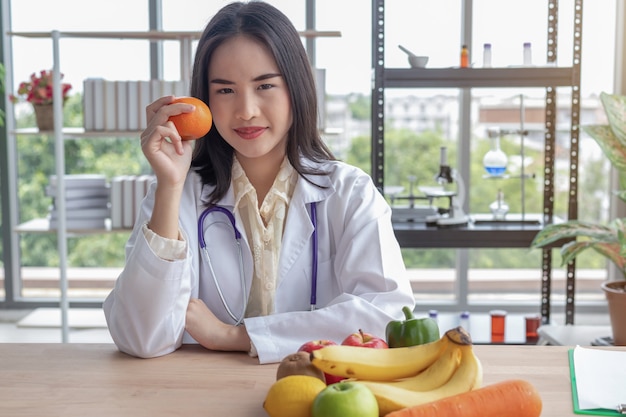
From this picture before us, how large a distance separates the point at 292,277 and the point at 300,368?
67cm

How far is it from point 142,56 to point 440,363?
12.4 feet

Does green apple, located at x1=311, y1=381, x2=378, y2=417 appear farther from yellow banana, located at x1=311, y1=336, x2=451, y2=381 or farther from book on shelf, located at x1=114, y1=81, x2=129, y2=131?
book on shelf, located at x1=114, y1=81, x2=129, y2=131

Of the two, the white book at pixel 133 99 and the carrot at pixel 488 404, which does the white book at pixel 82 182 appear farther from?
the carrot at pixel 488 404

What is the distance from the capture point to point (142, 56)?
14.9 feet

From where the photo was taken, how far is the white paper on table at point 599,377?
3.88ft

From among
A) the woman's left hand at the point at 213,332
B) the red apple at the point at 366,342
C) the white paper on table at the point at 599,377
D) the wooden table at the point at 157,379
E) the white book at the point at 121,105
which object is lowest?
the wooden table at the point at 157,379

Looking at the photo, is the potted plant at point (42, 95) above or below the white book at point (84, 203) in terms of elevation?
above

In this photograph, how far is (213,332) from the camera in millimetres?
1512

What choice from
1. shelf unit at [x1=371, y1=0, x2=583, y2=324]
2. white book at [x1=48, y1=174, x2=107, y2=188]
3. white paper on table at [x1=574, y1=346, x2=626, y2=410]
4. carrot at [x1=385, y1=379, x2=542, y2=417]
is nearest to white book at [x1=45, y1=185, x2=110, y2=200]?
white book at [x1=48, y1=174, x2=107, y2=188]

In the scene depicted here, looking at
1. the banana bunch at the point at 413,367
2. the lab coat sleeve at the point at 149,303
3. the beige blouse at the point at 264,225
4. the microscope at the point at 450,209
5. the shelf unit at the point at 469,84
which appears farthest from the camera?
the microscope at the point at 450,209

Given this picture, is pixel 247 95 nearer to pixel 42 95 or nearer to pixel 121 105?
pixel 121 105

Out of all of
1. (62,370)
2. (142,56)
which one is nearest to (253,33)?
(62,370)

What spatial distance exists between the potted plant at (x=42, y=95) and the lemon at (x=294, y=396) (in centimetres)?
326

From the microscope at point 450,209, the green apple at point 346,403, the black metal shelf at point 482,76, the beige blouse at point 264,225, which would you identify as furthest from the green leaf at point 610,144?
the green apple at point 346,403
